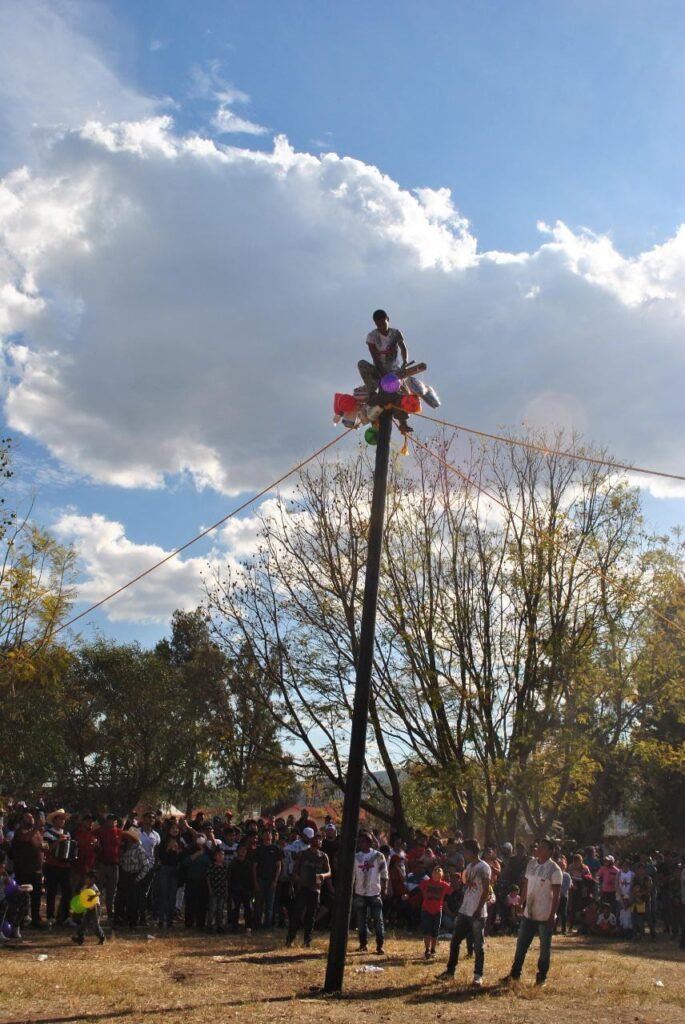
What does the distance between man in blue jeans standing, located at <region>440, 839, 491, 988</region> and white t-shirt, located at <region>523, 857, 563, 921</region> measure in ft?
1.66

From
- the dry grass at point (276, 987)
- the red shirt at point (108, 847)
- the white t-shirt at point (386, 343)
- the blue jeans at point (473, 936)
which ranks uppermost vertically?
the white t-shirt at point (386, 343)

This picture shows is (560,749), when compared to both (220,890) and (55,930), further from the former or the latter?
(55,930)

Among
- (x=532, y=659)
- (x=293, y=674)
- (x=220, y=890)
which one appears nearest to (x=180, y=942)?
(x=220, y=890)

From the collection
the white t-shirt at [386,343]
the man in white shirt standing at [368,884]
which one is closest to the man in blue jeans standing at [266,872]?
the man in white shirt standing at [368,884]

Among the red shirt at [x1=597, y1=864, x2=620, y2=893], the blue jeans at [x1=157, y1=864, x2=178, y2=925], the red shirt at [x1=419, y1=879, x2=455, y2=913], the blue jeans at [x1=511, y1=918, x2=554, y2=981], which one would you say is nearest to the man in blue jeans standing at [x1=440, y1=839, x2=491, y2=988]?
the blue jeans at [x1=511, y1=918, x2=554, y2=981]

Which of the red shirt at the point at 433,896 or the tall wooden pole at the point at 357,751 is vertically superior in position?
the tall wooden pole at the point at 357,751

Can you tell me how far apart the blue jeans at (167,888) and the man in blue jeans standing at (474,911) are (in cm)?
603

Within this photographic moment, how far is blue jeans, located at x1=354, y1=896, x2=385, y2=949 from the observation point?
13945 mm

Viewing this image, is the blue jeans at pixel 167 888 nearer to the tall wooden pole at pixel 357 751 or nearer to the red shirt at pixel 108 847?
the red shirt at pixel 108 847

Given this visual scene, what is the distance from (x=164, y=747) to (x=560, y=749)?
2338 centimetres

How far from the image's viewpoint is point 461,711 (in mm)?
21703

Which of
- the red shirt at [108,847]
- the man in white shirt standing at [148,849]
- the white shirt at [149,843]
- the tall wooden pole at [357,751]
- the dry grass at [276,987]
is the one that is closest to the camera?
the dry grass at [276,987]

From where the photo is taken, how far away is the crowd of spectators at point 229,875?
1413 centimetres

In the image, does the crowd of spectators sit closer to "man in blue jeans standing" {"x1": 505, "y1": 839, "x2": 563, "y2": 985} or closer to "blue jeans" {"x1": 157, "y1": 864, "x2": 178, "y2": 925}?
"blue jeans" {"x1": 157, "y1": 864, "x2": 178, "y2": 925}
